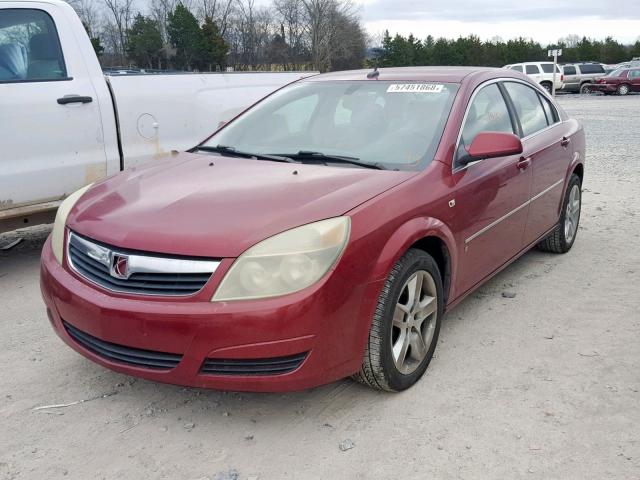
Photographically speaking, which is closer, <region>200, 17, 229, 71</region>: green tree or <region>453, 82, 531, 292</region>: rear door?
<region>453, 82, 531, 292</region>: rear door

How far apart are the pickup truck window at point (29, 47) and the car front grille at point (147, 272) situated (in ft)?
8.35

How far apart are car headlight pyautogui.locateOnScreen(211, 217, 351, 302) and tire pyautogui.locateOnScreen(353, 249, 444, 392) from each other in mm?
402

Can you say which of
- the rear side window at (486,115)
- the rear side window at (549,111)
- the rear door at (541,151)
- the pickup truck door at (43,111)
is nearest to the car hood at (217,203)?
the rear side window at (486,115)

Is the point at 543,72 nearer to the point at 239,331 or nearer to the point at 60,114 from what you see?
the point at 60,114

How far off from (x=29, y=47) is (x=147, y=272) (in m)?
3.05

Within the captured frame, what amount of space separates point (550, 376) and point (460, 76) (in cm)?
186

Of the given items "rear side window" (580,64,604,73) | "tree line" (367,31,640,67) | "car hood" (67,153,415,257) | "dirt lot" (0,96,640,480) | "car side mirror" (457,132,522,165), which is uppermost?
"tree line" (367,31,640,67)

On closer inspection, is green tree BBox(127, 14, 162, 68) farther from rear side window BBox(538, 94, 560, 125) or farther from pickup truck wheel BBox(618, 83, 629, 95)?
rear side window BBox(538, 94, 560, 125)

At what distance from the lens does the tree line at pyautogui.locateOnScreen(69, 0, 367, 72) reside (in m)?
58.5

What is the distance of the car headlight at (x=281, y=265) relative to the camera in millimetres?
2555

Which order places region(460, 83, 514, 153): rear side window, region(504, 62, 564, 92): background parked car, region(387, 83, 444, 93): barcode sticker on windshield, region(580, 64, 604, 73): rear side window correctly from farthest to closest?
region(580, 64, 604, 73): rear side window, region(504, 62, 564, 92): background parked car, region(387, 83, 444, 93): barcode sticker on windshield, region(460, 83, 514, 153): rear side window

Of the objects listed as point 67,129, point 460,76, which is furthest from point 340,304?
point 67,129

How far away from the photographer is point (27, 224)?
194 inches

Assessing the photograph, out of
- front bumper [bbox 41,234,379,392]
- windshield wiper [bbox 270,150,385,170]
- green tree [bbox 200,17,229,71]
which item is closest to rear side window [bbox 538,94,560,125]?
windshield wiper [bbox 270,150,385,170]
